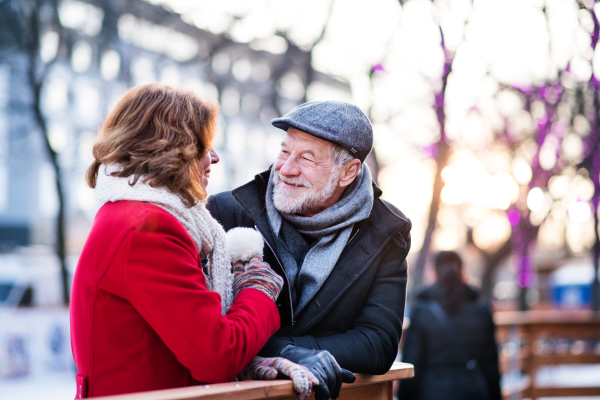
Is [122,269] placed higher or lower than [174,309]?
higher

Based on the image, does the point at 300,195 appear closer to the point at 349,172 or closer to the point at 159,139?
the point at 349,172

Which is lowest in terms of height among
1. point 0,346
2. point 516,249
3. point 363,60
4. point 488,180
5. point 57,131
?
point 0,346

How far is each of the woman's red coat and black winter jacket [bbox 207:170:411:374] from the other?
0.42m

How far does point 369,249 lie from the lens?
2.31 metres

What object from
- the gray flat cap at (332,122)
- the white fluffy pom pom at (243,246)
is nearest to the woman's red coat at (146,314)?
the white fluffy pom pom at (243,246)

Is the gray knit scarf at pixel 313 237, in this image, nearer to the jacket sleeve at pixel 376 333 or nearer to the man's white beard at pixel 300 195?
the man's white beard at pixel 300 195

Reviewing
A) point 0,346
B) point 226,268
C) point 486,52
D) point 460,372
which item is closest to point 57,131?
point 0,346

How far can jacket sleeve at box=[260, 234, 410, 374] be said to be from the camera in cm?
204

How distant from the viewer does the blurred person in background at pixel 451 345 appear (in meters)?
4.39

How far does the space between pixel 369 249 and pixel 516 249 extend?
11.5 m

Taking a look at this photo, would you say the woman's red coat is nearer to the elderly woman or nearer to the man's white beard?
the elderly woman

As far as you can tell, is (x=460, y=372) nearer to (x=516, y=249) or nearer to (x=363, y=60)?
(x=363, y=60)

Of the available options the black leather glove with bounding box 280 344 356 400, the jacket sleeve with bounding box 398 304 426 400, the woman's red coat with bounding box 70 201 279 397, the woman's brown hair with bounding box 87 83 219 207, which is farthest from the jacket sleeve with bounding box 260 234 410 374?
the jacket sleeve with bounding box 398 304 426 400

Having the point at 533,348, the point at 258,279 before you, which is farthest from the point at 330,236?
the point at 533,348
